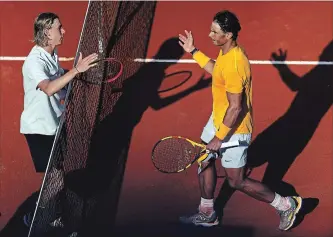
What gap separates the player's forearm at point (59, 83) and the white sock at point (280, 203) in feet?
7.56

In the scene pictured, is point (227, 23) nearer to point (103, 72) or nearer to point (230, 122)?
point (230, 122)

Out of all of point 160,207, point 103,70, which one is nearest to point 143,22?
point 103,70

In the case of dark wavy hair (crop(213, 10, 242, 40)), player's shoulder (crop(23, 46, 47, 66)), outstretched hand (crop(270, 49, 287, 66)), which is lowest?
player's shoulder (crop(23, 46, 47, 66))

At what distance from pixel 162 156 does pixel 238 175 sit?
0.97m

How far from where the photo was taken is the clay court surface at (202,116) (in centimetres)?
728

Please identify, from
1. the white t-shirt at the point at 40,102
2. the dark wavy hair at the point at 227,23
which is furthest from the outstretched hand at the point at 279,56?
the white t-shirt at the point at 40,102

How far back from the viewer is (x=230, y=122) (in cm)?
623

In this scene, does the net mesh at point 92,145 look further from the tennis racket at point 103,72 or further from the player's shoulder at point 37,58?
the player's shoulder at point 37,58

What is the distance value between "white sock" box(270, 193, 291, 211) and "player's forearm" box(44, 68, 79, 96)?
2.31 metres

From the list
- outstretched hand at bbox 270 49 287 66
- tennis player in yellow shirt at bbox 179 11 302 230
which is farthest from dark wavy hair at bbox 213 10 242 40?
outstretched hand at bbox 270 49 287 66

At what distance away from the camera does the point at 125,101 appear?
8.91 meters

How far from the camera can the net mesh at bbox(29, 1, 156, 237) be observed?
6.92m

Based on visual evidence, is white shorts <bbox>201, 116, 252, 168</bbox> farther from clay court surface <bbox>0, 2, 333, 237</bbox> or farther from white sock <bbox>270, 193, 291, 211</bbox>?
clay court surface <bbox>0, 2, 333, 237</bbox>

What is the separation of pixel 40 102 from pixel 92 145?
1606 mm
